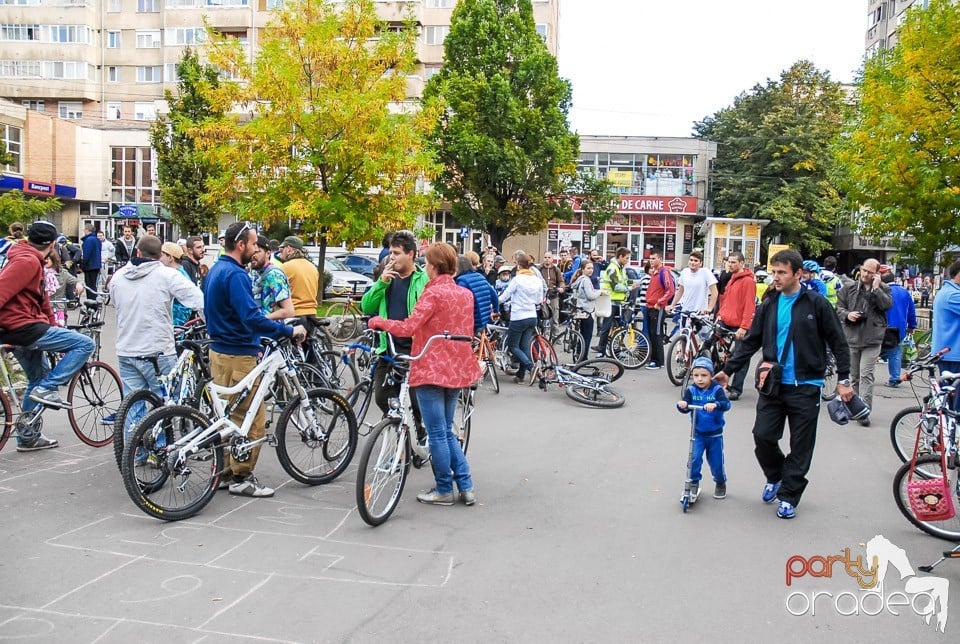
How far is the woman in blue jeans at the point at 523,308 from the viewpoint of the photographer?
11.5 m

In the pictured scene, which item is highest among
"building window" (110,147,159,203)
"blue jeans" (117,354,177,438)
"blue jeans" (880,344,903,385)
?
"building window" (110,147,159,203)

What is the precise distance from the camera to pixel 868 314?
10297 mm

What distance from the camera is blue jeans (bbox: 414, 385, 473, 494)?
598 centimetres

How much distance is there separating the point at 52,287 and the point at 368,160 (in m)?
7.78

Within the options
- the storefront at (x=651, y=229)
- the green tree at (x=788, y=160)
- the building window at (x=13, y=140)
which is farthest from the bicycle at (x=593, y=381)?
the storefront at (x=651, y=229)

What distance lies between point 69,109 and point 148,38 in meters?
6.87

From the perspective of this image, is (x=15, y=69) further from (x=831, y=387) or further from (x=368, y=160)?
(x=831, y=387)

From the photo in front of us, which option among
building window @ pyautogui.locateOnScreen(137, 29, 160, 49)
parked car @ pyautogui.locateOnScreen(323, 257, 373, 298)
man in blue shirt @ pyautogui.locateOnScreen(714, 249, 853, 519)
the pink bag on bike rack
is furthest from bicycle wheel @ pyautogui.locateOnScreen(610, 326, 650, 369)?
building window @ pyautogui.locateOnScreen(137, 29, 160, 49)

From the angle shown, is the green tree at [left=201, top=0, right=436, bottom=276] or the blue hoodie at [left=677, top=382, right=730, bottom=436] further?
the green tree at [left=201, top=0, right=436, bottom=276]

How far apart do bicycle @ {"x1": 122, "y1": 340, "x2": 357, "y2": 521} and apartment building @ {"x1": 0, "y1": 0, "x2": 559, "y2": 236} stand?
4508cm

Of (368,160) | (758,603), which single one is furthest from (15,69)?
(758,603)

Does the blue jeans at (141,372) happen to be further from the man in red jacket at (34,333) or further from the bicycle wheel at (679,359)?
the bicycle wheel at (679,359)

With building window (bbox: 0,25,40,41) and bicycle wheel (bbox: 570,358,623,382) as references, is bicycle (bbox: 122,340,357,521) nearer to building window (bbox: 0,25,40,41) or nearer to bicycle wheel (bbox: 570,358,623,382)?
bicycle wheel (bbox: 570,358,623,382)

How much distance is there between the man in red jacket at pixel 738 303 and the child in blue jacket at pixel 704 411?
5258mm
